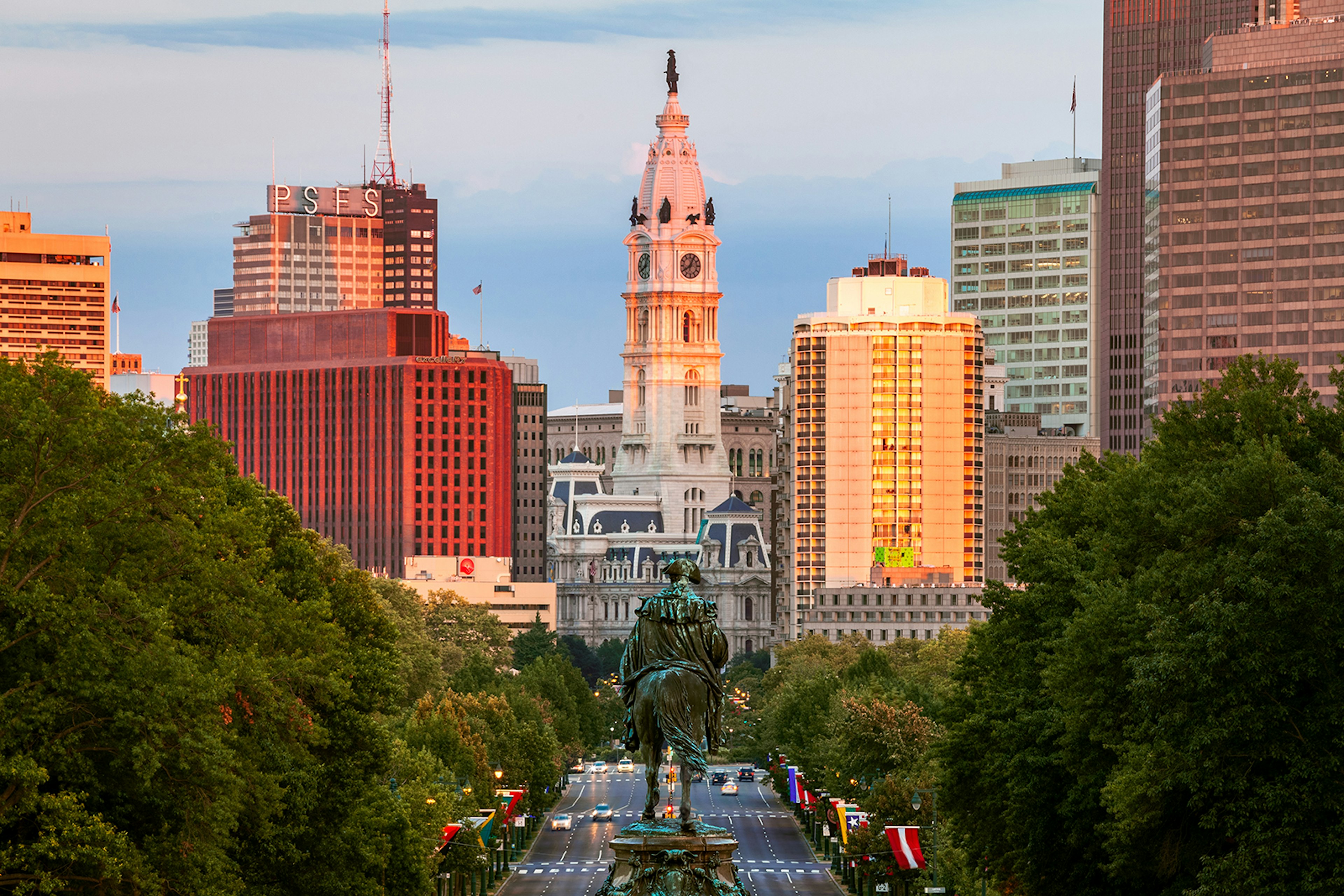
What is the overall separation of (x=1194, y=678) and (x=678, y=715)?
61.4 ft

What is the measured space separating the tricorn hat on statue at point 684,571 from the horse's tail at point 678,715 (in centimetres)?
205

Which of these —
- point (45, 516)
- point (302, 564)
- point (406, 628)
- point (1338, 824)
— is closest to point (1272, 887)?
point (1338, 824)

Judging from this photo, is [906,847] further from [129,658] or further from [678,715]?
[678,715]

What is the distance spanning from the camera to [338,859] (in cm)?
7775

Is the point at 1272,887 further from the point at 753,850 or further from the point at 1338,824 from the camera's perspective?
the point at 753,850

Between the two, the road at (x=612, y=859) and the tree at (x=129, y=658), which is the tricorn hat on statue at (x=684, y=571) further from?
the road at (x=612, y=859)

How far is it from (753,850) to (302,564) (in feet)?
274

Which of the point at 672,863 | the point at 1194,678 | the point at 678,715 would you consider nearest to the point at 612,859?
the point at 1194,678

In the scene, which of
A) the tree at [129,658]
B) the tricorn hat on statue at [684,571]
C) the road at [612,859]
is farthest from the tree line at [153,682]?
the road at [612,859]

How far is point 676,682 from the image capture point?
45188 mm

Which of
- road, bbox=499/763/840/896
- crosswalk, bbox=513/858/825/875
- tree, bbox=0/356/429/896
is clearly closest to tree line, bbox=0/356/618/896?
tree, bbox=0/356/429/896

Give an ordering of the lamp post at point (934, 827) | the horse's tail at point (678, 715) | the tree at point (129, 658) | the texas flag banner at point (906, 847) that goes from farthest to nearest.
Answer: the lamp post at point (934, 827) < the texas flag banner at point (906, 847) < the tree at point (129, 658) < the horse's tail at point (678, 715)

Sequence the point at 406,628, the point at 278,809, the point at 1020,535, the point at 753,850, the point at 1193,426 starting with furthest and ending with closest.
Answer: the point at 406,628, the point at 753,850, the point at 1020,535, the point at 1193,426, the point at 278,809

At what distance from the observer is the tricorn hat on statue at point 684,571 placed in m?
46.2
